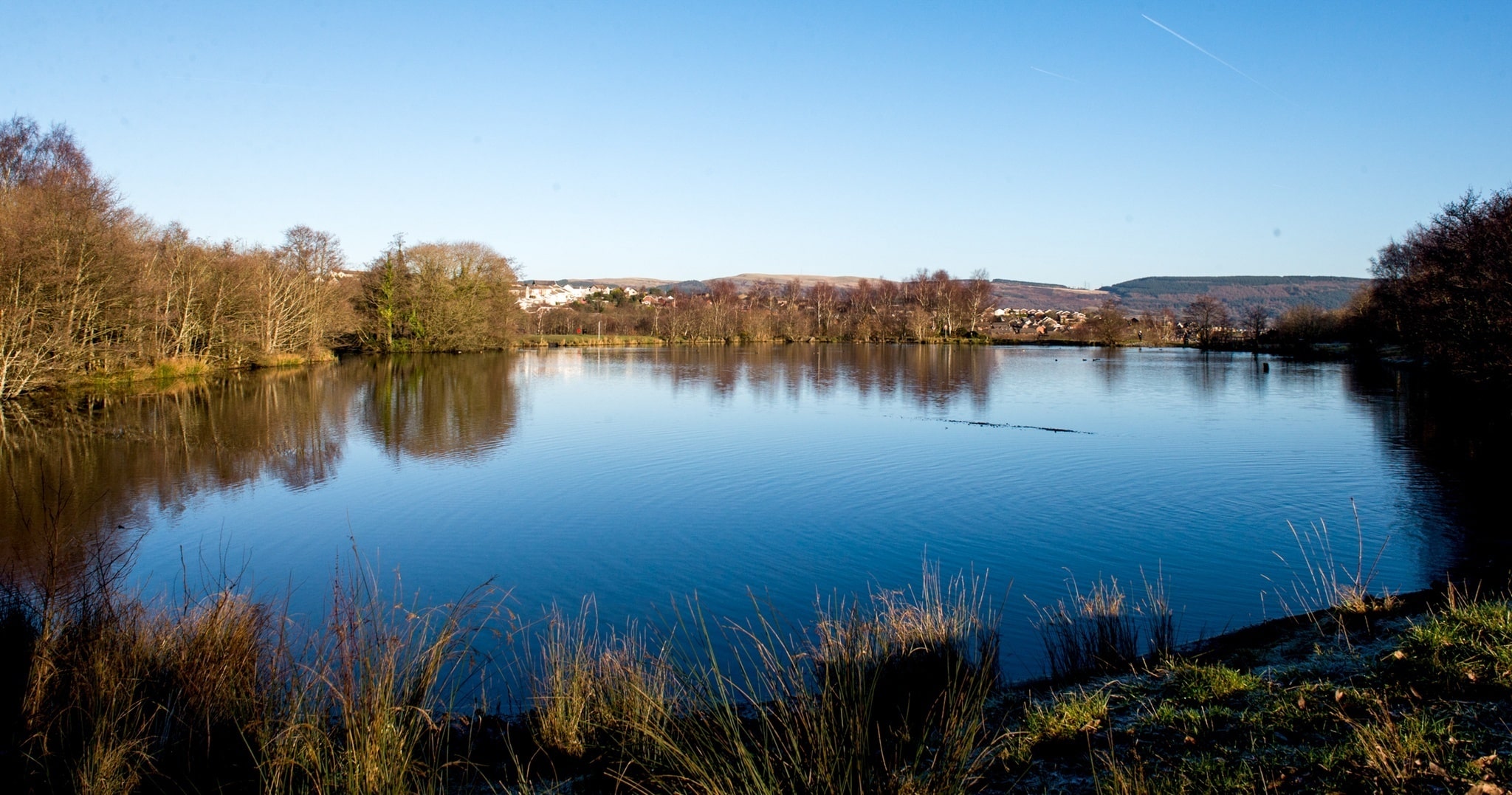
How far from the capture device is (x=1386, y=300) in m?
46.7

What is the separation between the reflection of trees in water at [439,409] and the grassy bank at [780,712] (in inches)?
475

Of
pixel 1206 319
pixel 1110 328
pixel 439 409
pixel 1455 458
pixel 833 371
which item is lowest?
pixel 1455 458

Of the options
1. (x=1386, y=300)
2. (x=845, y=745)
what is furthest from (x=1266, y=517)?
(x=1386, y=300)

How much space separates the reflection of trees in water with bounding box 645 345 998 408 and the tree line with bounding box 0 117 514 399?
1520cm

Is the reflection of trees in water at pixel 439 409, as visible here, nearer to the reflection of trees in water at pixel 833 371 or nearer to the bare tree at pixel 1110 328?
the reflection of trees in water at pixel 833 371

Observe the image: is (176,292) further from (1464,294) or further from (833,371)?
(1464,294)

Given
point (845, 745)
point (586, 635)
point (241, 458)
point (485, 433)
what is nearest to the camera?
point (845, 745)

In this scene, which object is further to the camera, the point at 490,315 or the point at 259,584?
the point at 490,315

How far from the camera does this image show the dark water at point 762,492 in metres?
9.16

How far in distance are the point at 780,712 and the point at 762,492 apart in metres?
9.90

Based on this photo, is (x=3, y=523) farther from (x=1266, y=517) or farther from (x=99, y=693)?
(x=1266, y=517)

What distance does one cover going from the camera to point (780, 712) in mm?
3953

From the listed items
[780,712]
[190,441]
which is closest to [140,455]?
[190,441]

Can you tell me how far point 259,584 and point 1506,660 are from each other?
9.77 meters
